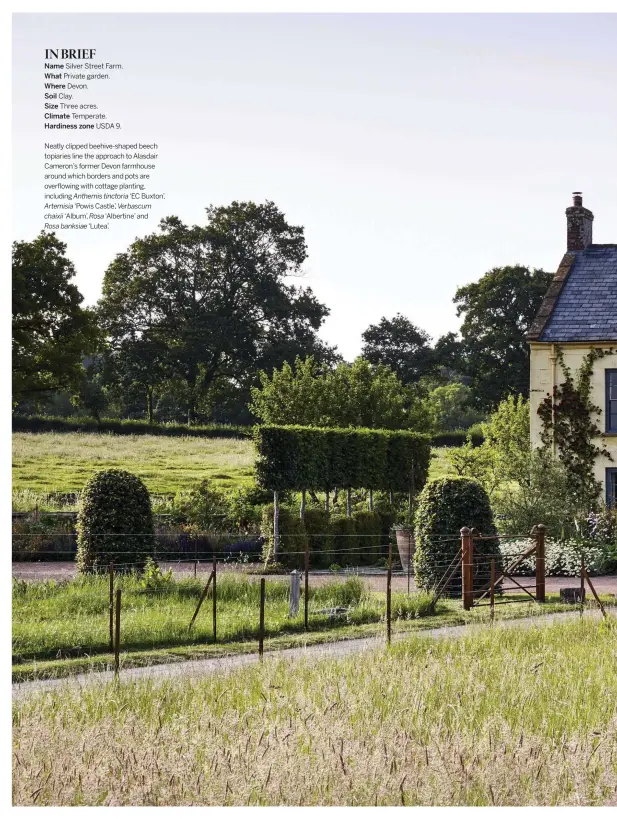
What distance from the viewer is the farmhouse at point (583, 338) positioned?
25.8 metres

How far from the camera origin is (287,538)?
22750 millimetres

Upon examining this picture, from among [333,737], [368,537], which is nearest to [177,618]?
[333,737]

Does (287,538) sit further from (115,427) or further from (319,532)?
(115,427)

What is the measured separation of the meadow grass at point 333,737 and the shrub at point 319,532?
13.4m

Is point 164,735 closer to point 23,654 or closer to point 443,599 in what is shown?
point 23,654

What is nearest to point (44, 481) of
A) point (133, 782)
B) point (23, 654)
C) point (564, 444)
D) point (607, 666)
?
point (564, 444)

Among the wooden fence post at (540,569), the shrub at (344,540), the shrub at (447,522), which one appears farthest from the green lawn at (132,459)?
the wooden fence post at (540,569)

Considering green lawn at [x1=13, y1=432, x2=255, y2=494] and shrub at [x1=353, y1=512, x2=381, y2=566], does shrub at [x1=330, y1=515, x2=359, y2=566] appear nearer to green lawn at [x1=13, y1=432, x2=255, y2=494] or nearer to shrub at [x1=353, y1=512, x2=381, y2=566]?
shrub at [x1=353, y1=512, x2=381, y2=566]

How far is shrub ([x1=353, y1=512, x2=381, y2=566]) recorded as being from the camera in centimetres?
2445

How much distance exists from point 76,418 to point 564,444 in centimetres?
2293

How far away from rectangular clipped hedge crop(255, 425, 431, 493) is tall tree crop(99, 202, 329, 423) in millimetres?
15220

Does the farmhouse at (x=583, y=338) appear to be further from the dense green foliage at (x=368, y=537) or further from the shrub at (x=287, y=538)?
the shrub at (x=287, y=538)

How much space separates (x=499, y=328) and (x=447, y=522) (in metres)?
32.2

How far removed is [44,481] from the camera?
114 ft
